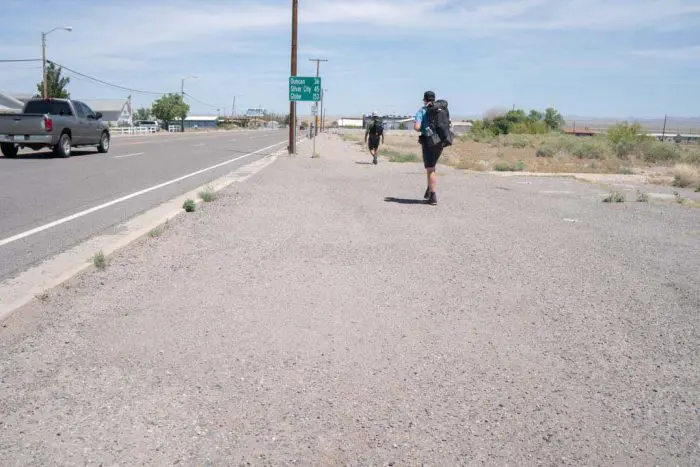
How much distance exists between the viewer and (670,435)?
3.68 metres

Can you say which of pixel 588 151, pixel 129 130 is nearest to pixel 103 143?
pixel 588 151

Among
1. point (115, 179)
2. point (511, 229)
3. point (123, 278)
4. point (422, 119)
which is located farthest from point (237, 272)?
point (115, 179)

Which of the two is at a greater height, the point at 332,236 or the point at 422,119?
the point at 422,119

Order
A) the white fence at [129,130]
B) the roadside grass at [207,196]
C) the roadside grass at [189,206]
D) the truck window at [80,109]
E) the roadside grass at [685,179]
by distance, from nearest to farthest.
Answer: the roadside grass at [189,206] → the roadside grass at [207,196] → the roadside grass at [685,179] → the truck window at [80,109] → the white fence at [129,130]

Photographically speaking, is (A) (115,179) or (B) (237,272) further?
(A) (115,179)

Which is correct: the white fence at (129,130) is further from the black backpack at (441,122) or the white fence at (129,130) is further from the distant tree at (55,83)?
the black backpack at (441,122)

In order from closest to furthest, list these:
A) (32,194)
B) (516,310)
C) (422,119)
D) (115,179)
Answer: (516,310) < (422,119) < (32,194) < (115,179)

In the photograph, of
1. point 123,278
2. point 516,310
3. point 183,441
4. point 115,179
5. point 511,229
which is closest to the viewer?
point 183,441

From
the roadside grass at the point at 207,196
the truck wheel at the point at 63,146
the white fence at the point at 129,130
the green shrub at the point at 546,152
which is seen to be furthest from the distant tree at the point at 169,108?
the roadside grass at the point at 207,196

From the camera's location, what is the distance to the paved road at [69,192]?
328 inches

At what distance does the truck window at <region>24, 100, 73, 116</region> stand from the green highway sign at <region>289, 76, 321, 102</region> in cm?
860

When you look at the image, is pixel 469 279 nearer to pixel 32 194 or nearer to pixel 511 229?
pixel 511 229

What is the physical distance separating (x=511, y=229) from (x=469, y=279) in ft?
11.4

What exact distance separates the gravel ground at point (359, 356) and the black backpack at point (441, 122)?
11.6ft
